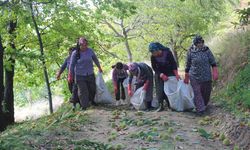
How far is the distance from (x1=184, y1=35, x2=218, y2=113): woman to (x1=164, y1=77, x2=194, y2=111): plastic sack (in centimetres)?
15

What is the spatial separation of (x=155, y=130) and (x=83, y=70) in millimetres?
3541

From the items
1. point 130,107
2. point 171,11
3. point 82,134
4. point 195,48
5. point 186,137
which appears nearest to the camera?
point 186,137

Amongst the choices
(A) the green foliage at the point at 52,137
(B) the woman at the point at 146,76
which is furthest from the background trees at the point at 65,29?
(A) the green foliage at the point at 52,137

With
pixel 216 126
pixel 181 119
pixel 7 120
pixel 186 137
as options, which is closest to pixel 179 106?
pixel 181 119

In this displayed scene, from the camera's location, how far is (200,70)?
9586 mm

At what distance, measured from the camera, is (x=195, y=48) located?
9531 millimetres

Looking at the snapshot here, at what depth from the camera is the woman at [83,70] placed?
10.6 meters

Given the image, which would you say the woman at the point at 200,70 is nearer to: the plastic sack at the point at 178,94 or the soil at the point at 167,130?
the plastic sack at the point at 178,94

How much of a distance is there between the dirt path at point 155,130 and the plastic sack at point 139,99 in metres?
0.90

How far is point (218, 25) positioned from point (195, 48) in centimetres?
1521

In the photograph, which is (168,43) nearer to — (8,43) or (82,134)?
(8,43)

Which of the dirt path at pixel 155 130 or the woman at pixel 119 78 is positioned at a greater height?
the woman at pixel 119 78

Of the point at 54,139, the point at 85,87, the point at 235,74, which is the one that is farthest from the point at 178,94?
the point at 54,139

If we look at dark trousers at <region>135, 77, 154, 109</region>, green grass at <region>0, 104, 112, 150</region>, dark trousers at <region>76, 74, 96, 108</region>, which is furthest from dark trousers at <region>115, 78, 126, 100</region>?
green grass at <region>0, 104, 112, 150</region>
